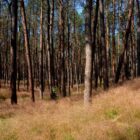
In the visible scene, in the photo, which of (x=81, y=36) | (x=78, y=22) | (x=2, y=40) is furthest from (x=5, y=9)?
A: (x=81, y=36)

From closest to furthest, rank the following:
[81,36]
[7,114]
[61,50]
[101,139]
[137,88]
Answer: [101,139] → [7,114] → [137,88] → [61,50] → [81,36]

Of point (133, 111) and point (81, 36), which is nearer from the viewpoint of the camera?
point (133, 111)

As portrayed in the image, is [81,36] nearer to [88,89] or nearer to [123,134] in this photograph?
[88,89]

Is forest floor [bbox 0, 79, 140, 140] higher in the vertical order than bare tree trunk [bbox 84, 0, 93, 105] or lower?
lower

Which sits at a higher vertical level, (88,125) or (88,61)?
(88,61)

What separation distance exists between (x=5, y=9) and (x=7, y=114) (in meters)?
41.7

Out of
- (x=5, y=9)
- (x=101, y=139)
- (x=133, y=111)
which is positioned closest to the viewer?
(x=101, y=139)

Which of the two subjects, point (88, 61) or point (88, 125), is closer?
point (88, 125)

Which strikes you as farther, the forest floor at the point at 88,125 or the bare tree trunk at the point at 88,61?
the bare tree trunk at the point at 88,61

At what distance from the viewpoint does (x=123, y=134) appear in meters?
8.50

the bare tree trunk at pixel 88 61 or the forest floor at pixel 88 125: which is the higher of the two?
the bare tree trunk at pixel 88 61

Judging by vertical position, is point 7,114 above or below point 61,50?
below

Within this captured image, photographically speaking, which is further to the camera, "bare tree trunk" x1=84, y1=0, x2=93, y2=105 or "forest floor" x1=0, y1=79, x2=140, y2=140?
"bare tree trunk" x1=84, y1=0, x2=93, y2=105

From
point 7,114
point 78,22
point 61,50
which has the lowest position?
point 7,114
